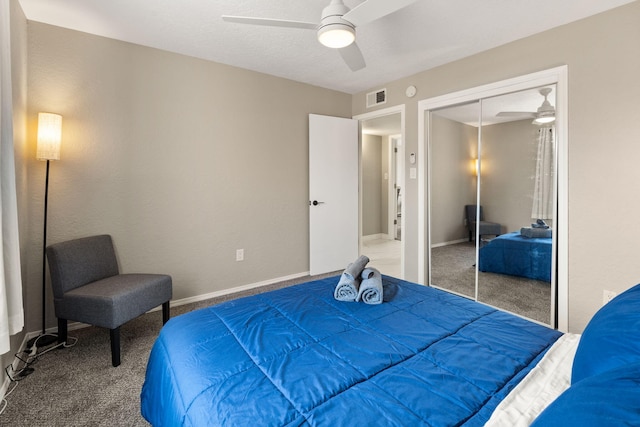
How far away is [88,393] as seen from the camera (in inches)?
72.6

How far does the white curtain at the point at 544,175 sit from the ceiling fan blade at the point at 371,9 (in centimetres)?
189

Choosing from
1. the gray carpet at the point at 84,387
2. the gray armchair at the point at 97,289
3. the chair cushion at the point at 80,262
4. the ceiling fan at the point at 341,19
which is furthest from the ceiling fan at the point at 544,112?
the chair cushion at the point at 80,262

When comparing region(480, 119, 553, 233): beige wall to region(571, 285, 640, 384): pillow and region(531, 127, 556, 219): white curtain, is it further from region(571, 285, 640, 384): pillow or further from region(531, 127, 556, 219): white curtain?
region(571, 285, 640, 384): pillow

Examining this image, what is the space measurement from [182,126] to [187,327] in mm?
2344

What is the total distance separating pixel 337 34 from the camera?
1.85 meters

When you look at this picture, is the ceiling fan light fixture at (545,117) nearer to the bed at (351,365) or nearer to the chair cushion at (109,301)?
the bed at (351,365)

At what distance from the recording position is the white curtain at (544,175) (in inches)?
105

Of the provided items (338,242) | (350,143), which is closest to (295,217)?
(338,242)

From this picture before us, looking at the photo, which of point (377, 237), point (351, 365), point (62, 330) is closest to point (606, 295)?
point (351, 365)

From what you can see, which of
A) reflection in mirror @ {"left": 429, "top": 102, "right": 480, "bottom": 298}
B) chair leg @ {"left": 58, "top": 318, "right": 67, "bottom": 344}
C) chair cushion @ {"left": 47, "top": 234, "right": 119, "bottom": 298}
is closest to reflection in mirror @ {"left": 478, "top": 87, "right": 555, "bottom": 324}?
reflection in mirror @ {"left": 429, "top": 102, "right": 480, "bottom": 298}

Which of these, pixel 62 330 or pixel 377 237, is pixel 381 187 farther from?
pixel 62 330

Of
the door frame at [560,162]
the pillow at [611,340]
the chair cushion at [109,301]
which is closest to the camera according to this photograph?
the pillow at [611,340]

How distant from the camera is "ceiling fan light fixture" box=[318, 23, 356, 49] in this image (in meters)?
1.80

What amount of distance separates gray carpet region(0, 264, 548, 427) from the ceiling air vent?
3.52 m
